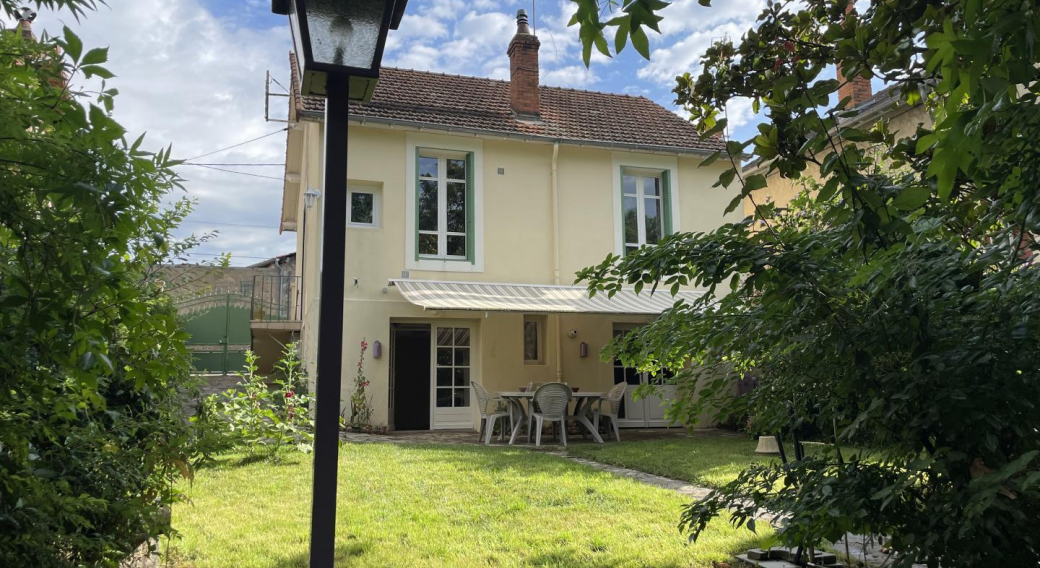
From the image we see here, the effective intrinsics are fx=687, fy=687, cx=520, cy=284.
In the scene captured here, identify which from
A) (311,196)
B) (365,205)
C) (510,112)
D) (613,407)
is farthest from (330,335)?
(510,112)

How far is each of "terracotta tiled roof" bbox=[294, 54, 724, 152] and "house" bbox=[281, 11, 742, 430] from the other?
58 millimetres

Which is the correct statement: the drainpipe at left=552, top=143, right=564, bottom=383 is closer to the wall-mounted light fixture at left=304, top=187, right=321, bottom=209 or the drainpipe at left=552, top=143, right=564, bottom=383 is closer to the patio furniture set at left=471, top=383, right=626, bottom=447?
the patio furniture set at left=471, top=383, right=626, bottom=447

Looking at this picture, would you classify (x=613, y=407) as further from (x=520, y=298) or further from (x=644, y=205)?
(x=644, y=205)

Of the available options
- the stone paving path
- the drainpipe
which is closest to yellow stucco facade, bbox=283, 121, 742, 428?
the drainpipe

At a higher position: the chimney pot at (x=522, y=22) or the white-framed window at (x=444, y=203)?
the chimney pot at (x=522, y=22)

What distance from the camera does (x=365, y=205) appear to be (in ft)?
46.4

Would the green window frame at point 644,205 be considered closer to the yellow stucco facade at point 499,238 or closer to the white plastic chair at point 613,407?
the yellow stucco facade at point 499,238

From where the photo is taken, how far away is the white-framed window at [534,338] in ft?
49.0

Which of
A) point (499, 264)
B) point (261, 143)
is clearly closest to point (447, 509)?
point (499, 264)

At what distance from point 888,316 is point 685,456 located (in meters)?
7.33

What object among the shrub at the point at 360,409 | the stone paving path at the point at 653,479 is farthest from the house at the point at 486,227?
the stone paving path at the point at 653,479

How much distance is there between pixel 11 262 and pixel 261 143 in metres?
19.9

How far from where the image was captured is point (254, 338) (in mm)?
18875

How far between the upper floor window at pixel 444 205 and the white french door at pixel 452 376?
1.66m
